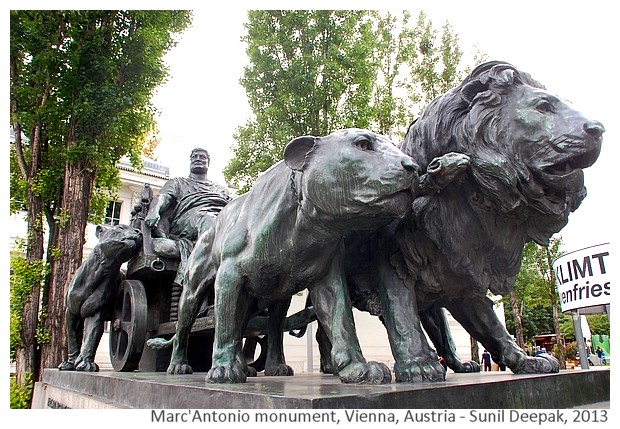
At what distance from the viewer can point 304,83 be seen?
41.7ft

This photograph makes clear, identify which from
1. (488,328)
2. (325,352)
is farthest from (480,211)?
(325,352)

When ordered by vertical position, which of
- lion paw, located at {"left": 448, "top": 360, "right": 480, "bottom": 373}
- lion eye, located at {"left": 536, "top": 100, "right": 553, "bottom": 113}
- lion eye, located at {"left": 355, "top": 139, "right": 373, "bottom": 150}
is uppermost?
lion eye, located at {"left": 536, "top": 100, "right": 553, "bottom": 113}

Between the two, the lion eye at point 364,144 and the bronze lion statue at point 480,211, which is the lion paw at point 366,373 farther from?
the lion eye at point 364,144

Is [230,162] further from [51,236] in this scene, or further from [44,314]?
[44,314]

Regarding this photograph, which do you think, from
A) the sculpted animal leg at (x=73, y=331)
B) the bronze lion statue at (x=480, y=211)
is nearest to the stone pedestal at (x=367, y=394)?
the bronze lion statue at (x=480, y=211)

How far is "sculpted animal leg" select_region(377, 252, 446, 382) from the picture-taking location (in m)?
2.51

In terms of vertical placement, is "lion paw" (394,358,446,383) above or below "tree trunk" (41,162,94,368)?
below

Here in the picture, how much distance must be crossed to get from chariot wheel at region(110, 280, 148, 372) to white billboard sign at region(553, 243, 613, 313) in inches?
215

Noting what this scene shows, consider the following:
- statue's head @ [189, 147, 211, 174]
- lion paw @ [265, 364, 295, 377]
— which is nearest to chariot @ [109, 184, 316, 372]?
statue's head @ [189, 147, 211, 174]

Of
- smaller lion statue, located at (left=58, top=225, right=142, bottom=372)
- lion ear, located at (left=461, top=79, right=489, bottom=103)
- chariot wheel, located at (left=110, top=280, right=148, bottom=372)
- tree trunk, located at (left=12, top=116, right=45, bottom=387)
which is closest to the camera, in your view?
lion ear, located at (left=461, top=79, right=489, bottom=103)

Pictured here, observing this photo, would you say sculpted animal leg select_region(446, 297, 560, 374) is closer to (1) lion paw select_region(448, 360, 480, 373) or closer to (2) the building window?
(1) lion paw select_region(448, 360, 480, 373)

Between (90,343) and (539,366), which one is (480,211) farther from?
(90,343)

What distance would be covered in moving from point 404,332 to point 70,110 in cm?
900

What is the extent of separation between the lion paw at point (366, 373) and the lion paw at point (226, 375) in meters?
0.62
